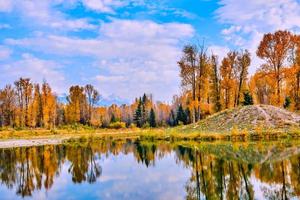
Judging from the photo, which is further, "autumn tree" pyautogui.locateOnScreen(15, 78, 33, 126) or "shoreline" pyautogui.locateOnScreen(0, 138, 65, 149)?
"autumn tree" pyautogui.locateOnScreen(15, 78, 33, 126)

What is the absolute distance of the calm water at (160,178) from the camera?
39.0 feet

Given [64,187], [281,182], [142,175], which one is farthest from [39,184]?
[281,182]

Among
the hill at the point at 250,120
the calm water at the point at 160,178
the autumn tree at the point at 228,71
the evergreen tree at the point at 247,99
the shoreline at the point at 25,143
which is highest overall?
the autumn tree at the point at 228,71

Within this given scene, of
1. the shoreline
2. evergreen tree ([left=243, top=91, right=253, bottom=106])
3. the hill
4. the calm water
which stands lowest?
the calm water

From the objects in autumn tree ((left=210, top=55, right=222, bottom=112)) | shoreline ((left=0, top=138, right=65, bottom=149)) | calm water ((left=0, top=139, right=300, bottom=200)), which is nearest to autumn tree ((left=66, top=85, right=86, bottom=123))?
autumn tree ((left=210, top=55, right=222, bottom=112))

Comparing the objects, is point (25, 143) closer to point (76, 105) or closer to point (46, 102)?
point (46, 102)

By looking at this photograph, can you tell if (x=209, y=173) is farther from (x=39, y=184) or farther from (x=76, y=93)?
(x=76, y=93)

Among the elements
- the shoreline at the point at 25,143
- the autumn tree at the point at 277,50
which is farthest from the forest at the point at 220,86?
the shoreline at the point at 25,143

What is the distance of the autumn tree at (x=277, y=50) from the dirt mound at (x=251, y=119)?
7.62 meters

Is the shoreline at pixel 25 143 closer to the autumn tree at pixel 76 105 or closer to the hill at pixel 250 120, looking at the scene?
the hill at pixel 250 120

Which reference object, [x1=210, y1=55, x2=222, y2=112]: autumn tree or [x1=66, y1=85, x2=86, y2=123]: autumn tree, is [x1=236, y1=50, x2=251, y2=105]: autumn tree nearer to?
[x1=210, y1=55, x2=222, y2=112]: autumn tree

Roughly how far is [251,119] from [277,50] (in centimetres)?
1257

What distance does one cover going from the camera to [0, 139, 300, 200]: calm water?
39.0 ft

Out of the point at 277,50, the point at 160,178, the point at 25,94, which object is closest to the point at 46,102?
the point at 25,94
